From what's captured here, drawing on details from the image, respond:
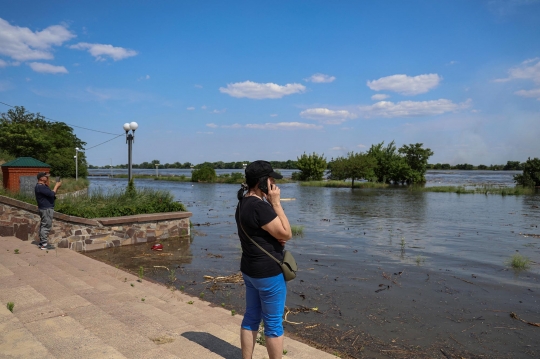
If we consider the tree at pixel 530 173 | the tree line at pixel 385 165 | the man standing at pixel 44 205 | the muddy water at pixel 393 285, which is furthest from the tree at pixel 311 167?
the man standing at pixel 44 205

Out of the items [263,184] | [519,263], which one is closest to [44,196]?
[263,184]

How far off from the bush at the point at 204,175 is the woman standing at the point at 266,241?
68956 mm

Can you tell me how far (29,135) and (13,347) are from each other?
37219 millimetres

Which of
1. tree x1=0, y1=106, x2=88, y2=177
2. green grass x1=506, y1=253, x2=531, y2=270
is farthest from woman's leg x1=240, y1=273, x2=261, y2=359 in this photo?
tree x1=0, y1=106, x2=88, y2=177

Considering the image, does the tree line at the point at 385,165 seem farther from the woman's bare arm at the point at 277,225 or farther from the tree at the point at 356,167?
the woman's bare arm at the point at 277,225

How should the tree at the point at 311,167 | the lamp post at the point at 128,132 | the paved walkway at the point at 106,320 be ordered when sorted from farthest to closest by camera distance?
the tree at the point at 311,167 < the lamp post at the point at 128,132 < the paved walkway at the point at 106,320

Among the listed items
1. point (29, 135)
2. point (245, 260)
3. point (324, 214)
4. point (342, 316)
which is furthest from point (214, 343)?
point (29, 135)

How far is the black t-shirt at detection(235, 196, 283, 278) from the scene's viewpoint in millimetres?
3181

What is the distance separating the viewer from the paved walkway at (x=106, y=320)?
3.75m

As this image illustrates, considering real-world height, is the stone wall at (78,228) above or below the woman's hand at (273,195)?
below

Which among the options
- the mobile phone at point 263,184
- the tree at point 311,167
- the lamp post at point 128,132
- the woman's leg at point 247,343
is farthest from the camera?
the tree at point 311,167

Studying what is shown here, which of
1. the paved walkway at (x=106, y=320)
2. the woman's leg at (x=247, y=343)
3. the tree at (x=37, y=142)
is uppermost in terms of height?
the tree at (x=37, y=142)

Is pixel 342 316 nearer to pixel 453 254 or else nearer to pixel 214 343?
pixel 214 343

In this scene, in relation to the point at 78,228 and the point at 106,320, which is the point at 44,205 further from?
the point at 106,320
